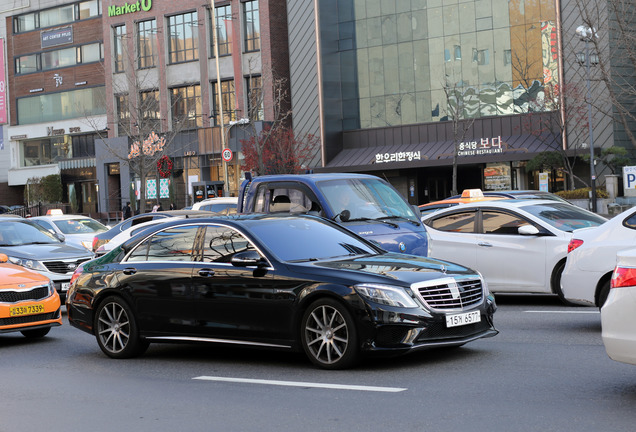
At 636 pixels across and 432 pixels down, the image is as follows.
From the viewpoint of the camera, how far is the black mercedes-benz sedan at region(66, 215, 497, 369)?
339 inches

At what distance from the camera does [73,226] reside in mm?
24828

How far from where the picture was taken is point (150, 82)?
63.1 metres

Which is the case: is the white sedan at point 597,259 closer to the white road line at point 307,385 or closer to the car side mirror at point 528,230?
the car side mirror at point 528,230

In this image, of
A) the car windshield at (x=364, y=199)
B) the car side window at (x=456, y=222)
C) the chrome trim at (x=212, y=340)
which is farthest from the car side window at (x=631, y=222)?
the car side window at (x=456, y=222)

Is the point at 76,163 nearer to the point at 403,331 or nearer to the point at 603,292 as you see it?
the point at 603,292

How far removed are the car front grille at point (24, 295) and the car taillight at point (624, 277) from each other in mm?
8121

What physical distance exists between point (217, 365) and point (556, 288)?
19.2ft

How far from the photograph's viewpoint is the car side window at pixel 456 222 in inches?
583

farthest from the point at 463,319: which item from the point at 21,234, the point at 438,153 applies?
the point at 438,153

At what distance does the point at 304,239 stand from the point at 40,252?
8893 millimetres

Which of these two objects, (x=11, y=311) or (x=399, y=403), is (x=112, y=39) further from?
(x=399, y=403)

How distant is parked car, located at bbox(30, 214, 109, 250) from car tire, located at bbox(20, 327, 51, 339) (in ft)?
34.5

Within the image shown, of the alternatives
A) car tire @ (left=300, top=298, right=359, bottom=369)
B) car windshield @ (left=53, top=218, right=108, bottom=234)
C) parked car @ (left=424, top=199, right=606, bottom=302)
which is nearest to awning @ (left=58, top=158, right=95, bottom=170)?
car windshield @ (left=53, top=218, right=108, bottom=234)

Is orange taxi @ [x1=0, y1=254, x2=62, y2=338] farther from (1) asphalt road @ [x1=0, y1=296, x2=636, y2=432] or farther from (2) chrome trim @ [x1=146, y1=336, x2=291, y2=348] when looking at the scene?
(2) chrome trim @ [x1=146, y1=336, x2=291, y2=348]
